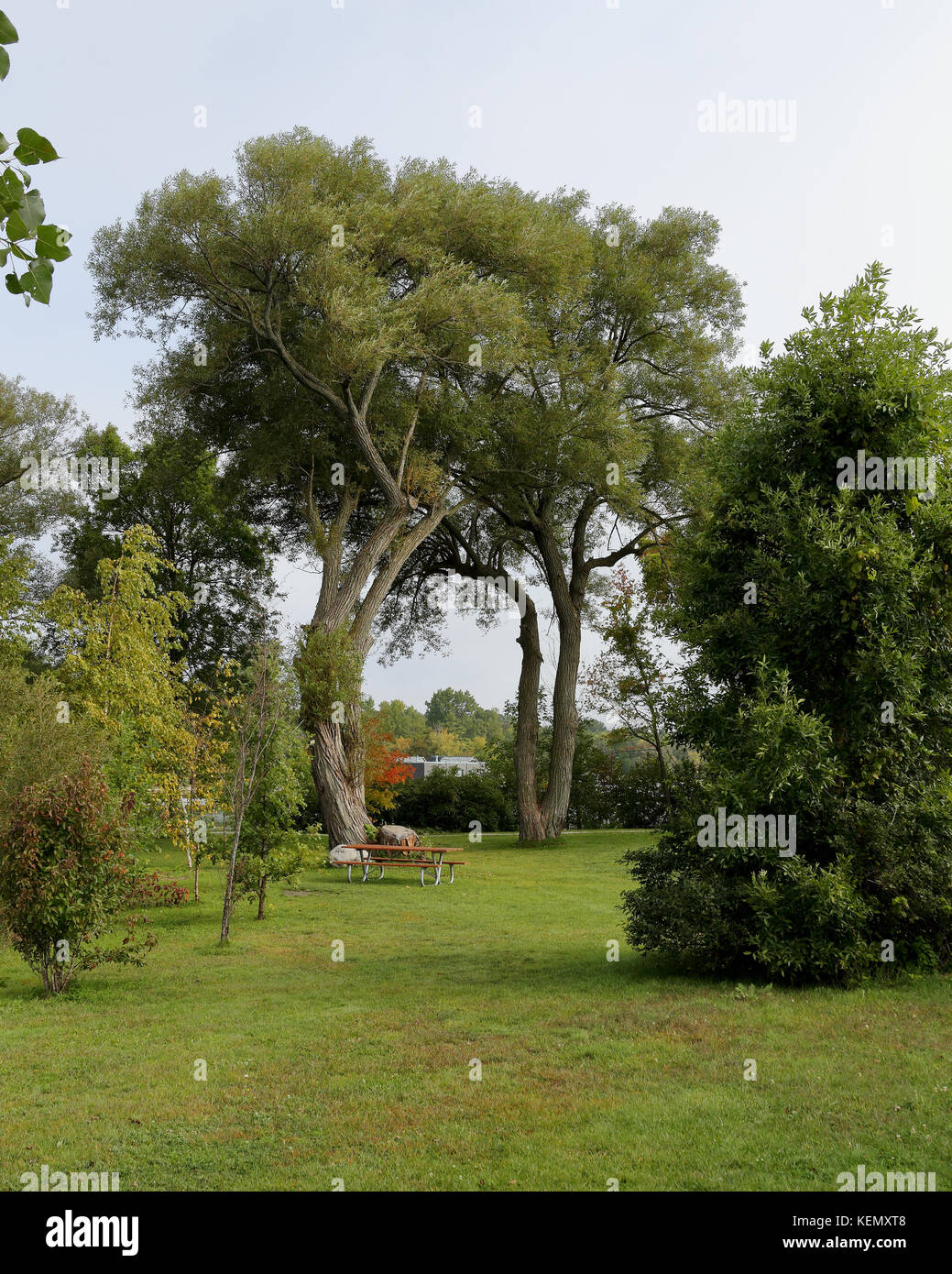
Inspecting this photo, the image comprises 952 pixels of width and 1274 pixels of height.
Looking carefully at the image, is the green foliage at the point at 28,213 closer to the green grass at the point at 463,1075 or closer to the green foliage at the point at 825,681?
the green grass at the point at 463,1075

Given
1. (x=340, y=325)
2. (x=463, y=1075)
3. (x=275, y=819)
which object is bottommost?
(x=463, y=1075)

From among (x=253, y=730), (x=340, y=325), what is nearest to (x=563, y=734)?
(x=340, y=325)

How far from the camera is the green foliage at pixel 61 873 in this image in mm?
9492

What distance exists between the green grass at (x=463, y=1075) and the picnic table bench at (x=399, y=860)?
811cm

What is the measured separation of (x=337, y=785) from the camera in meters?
23.7

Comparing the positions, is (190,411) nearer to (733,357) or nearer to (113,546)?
(113,546)

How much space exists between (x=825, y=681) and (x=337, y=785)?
1552 centimetres

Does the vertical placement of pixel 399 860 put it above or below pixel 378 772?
below

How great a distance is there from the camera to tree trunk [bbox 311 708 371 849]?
77.6 ft

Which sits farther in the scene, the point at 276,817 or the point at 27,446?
the point at 27,446

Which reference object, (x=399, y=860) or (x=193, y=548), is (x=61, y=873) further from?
(x=193, y=548)

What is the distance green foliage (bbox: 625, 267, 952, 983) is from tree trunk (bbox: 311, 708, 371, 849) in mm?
14021

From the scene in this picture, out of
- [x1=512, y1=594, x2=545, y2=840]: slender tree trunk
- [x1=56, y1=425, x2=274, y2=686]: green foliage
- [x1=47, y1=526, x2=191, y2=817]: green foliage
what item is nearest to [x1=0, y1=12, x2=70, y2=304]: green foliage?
[x1=47, y1=526, x2=191, y2=817]: green foliage
